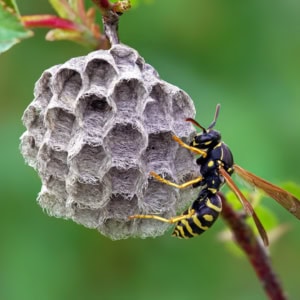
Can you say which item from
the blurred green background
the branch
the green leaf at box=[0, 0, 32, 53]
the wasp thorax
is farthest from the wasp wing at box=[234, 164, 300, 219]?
the blurred green background

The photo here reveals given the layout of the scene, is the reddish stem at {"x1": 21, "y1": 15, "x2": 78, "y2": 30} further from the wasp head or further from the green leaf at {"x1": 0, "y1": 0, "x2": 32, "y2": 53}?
the wasp head

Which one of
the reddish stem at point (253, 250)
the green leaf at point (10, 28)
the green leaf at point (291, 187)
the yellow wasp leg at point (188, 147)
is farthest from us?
the green leaf at point (291, 187)

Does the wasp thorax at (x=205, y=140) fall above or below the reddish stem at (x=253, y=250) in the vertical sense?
above

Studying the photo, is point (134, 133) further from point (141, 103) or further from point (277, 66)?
point (277, 66)

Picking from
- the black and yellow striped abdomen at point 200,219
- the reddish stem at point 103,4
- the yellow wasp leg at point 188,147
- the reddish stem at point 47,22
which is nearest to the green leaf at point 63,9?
the reddish stem at point 47,22

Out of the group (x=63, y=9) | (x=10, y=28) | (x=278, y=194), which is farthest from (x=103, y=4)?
(x=278, y=194)

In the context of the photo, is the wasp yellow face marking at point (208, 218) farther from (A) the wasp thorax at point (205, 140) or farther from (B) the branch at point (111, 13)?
(B) the branch at point (111, 13)
